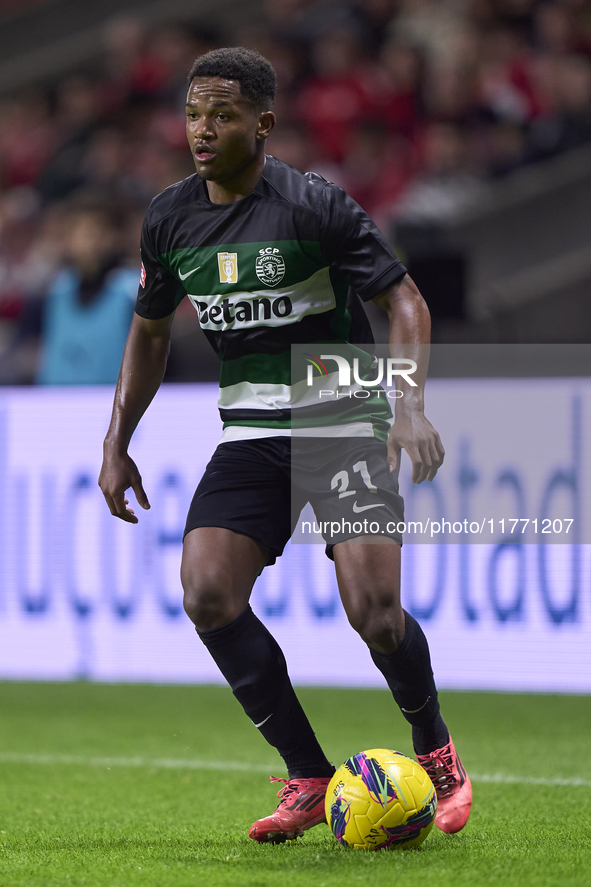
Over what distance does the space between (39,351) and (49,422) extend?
5.80 ft

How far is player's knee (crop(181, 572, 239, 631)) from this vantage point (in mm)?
3311

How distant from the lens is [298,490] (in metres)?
3.48

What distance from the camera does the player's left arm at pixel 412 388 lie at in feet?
10.1

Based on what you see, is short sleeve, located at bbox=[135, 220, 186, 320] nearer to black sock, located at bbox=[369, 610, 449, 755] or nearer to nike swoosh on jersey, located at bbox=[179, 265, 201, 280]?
nike swoosh on jersey, located at bbox=[179, 265, 201, 280]

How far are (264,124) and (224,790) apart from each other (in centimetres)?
238

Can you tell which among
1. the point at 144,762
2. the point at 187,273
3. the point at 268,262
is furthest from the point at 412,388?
the point at 144,762

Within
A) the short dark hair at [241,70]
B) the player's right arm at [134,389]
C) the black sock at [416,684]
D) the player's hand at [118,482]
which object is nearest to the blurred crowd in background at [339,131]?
the player's right arm at [134,389]

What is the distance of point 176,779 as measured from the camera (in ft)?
15.1

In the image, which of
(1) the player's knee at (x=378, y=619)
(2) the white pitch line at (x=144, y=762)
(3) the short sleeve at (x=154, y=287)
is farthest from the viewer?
(2) the white pitch line at (x=144, y=762)

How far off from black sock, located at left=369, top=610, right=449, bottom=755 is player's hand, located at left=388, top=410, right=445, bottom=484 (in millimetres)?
567

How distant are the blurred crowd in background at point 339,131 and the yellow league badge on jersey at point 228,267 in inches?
138

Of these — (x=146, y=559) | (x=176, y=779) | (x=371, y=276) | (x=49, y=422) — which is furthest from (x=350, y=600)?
(x=49, y=422)

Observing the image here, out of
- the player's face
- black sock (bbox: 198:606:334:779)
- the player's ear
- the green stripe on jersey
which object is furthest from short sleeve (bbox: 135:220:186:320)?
black sock (bbox: 198:606:334:779)

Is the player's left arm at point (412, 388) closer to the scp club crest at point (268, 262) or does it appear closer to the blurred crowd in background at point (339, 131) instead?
the scp club crest at point (268, 262)
